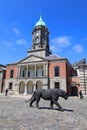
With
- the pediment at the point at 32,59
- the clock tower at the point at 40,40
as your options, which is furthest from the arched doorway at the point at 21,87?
the clock tower at the point at 40,40

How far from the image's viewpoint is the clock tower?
43.4 metres

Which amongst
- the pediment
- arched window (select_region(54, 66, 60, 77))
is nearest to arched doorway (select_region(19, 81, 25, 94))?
the pediment

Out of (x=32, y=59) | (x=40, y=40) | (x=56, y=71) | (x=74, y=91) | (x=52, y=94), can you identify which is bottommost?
(x=74, y=91)

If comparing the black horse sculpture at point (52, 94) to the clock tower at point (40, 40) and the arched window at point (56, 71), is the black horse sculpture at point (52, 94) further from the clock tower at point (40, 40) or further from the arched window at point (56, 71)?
the clock tower at point (40, 40)

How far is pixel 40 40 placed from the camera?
4466 centimetres

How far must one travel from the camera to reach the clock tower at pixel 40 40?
142 feet

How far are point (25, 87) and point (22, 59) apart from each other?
7.85 m

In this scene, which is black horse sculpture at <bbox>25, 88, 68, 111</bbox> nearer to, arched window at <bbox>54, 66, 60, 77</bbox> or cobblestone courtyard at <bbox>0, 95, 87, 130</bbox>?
cobblestone courtyard at <bbox>0, 95, 87, 130</bbox>

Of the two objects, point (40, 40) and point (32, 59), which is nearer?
point (32, 59)

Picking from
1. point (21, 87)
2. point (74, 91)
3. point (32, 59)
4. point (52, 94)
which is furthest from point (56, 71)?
point (52, 94)

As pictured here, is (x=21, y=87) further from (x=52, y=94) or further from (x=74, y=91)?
(x=52, y=94)

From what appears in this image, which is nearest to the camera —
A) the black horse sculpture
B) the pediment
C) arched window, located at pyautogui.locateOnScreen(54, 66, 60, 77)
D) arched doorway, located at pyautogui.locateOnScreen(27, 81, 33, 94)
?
the black horse sculpture

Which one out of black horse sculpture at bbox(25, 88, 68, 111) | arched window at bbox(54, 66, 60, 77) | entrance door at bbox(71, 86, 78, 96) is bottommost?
entrance door at bbox(71, 86, 78, 96)

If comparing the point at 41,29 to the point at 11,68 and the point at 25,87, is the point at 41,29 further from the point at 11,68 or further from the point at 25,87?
the point at 25,87
